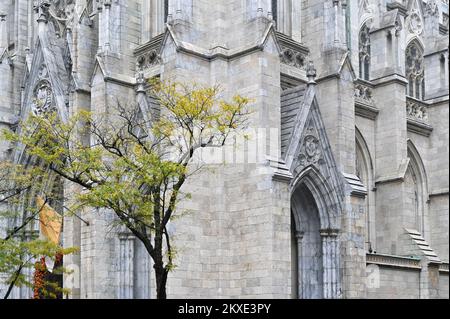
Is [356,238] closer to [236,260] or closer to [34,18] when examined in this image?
[236,260]

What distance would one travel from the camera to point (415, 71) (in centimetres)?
3853

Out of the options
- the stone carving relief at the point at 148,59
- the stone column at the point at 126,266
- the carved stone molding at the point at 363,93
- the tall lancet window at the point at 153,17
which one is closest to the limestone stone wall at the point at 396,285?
the carved stone molding at the point at 363,93

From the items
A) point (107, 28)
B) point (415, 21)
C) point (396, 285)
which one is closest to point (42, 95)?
point (107, 28)

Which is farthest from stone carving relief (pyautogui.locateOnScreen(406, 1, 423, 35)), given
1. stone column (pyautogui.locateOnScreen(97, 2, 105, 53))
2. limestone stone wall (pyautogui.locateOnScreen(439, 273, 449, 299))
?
stone column (pyautogui.locateOnScreen(97, 2, 105, 53))

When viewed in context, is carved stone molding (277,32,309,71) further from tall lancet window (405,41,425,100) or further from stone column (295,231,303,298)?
tall lancet window (405,41,425,100)

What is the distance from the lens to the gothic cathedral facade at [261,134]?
24.5 meters

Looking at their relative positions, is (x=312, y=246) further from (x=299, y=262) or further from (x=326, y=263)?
(x=326, y=263)

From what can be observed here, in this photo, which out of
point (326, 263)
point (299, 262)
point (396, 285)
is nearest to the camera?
point (326, 263)

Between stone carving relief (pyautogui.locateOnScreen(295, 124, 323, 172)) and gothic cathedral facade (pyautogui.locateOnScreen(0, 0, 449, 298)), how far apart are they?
0.18 ft

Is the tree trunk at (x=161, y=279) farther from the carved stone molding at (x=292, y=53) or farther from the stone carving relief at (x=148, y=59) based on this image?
the carved stone molding at (x=292, y=53)

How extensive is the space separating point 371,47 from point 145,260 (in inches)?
535

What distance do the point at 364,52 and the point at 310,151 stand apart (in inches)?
426

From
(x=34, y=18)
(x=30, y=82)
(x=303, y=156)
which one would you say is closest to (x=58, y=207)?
(x=30, y=82)
